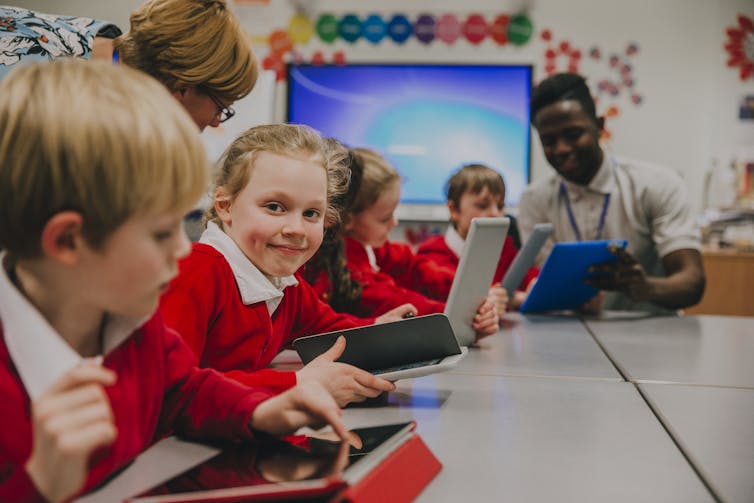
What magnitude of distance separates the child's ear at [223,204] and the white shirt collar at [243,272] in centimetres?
2

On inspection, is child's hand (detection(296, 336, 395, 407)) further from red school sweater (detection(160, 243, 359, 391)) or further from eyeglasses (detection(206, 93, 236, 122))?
eyeglasses (detection(206, 93, 236, 122))

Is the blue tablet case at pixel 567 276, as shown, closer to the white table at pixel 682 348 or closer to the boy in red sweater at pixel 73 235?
the white table at pixel 682 348

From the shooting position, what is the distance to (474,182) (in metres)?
2.39

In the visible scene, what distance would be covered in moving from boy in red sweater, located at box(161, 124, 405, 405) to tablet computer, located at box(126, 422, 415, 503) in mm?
224

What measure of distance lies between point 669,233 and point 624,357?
1091 mm

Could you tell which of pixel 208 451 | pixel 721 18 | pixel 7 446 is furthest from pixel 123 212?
pixel 721 18

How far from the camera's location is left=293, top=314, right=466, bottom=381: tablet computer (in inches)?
39.4

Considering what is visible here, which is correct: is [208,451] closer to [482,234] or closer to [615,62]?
[482,234]

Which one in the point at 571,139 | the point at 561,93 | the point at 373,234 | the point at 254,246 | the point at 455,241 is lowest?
the point at 455,241

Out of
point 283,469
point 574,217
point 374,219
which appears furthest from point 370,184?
point 283,469

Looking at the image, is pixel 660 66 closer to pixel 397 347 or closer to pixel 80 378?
pixel 397 347

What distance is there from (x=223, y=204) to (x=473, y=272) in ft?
1.71

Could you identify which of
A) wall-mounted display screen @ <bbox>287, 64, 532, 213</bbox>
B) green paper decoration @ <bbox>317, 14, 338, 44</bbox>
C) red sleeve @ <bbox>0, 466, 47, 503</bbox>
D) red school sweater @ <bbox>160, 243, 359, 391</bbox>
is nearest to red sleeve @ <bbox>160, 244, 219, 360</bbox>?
red school sweater @ <bbox>160, 243, 359, 391</bbox>

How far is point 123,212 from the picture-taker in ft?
1.77
